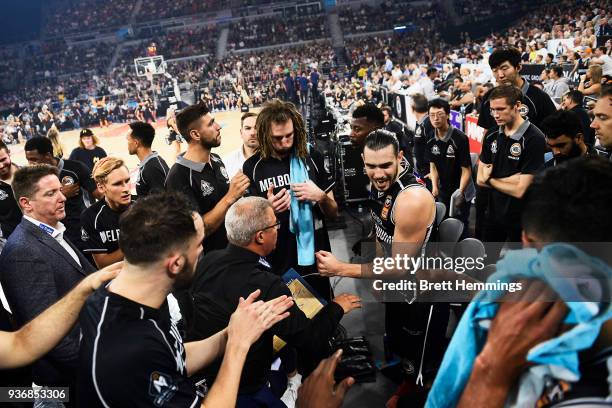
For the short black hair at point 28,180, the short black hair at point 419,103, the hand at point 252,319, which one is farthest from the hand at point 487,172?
the short black hair at point 28,180

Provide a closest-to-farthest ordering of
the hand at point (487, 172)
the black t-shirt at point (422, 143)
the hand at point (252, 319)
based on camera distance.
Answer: the hand at point (252, 319)
the hand at point (487, 172)
the black t-shirt at point (422, 143)

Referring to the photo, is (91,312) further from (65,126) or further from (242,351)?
(65,126)

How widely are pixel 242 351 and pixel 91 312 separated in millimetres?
595

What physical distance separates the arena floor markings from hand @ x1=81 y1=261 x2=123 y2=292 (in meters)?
11.0

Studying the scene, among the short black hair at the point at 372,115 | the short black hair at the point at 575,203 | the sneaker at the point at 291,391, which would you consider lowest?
the sneaker at the point at 291,391

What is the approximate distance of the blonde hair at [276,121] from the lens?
3.18 m

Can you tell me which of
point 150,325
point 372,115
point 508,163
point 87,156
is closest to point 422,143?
point 372,115

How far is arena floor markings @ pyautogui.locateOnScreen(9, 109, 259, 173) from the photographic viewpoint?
14.1 meters

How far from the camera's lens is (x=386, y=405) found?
2.93m

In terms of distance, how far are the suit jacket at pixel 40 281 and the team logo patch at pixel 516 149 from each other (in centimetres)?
342

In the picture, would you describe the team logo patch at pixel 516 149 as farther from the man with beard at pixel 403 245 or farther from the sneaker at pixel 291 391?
the sneaker at pixel 291 391

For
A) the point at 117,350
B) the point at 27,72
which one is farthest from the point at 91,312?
the point at 27,72

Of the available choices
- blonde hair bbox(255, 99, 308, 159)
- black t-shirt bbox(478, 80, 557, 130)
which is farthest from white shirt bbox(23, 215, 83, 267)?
black t-shirt bbox(478, 80, 557, 130)

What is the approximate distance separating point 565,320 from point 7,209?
5.12 metres
